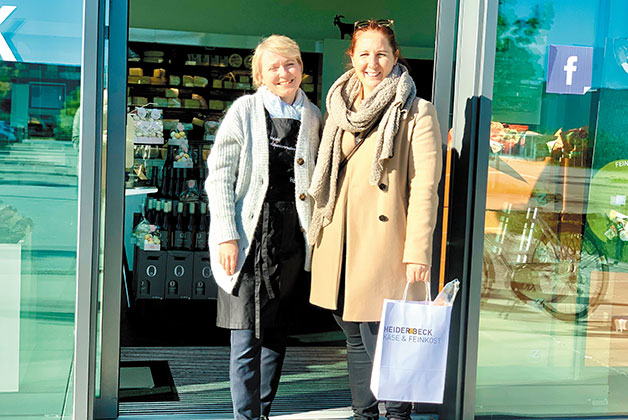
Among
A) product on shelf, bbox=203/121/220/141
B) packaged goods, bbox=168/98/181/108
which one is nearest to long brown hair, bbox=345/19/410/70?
product on shelf, bbox=203/121/220/141

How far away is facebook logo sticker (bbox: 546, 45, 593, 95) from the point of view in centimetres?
329

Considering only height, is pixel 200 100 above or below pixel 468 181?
above

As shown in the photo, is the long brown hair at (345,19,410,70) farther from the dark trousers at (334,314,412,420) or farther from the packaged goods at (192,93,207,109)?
the packaged goods at (192,93,207,109)

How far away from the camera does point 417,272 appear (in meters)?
2.82

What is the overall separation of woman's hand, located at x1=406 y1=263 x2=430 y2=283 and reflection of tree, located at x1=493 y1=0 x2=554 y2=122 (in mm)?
840

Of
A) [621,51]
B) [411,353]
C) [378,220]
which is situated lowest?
[411,353]

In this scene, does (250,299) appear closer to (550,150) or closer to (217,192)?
(217,192)

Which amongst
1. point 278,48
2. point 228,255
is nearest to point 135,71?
point 278,48

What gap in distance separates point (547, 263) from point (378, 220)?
1011mm

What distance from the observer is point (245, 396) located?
2.94m

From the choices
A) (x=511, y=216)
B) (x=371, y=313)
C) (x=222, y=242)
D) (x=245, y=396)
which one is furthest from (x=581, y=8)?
(x=245, y=396)

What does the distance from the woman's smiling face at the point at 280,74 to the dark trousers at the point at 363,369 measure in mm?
945

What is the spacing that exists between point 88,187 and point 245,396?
1.04m

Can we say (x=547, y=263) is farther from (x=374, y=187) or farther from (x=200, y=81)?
(x=200, y=81)
